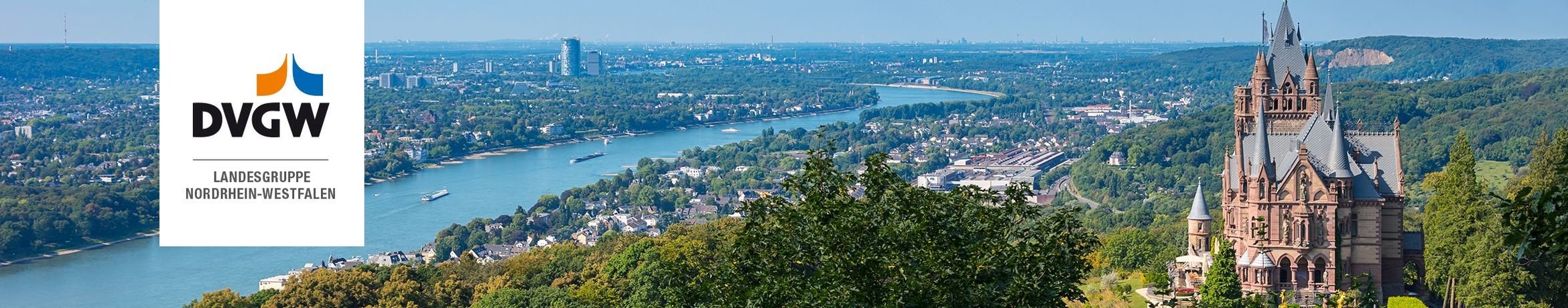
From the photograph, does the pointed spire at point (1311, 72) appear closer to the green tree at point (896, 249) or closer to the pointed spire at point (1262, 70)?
the pointed spire at point (1262, 70)

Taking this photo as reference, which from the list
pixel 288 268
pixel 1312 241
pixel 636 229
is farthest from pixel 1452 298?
pixel 636 229

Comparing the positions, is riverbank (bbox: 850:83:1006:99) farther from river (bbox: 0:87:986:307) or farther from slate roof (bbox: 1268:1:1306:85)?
slate roof (bbox: 1268:1:1306:85)

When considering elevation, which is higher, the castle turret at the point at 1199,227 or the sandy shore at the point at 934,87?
the sandy shore at the point at 934,87

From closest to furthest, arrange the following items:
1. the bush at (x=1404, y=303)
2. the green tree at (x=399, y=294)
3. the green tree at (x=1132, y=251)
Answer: the bush at (x=1404, y=303)
the green tree at (x=399, y=294)
the green tree at (x=1132, y=251)

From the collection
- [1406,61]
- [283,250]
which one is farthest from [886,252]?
[1406,61]

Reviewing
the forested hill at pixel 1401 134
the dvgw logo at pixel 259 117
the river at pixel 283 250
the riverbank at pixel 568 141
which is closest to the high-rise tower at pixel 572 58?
the riverbank at pixel 568 141

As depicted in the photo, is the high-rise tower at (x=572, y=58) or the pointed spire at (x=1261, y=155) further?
the high-rise tower at (x=572, y=58)

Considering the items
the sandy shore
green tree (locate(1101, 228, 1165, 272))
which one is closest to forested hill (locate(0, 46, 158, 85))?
the sandy shore
